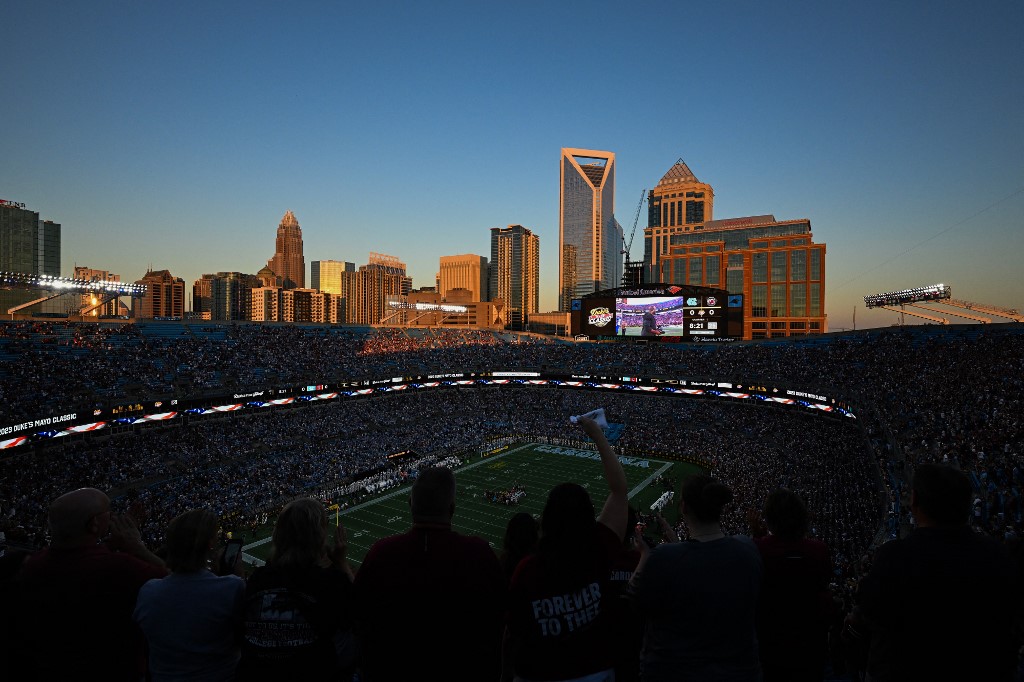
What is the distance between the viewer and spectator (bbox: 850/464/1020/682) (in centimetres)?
280

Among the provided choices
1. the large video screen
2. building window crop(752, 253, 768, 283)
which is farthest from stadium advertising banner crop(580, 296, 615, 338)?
building window crop(752, 253, 768, 283)

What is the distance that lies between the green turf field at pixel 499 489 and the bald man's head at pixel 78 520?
2075 centimetres

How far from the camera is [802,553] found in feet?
11.7

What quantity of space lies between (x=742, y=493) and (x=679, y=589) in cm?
3073

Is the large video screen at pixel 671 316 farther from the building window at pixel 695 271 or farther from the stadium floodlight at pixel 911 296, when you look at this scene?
the building window at pixel 695 271

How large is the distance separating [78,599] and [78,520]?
0.43m

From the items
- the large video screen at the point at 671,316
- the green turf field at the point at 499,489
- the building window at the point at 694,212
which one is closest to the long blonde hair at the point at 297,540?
the green turf field at the point at 499,489

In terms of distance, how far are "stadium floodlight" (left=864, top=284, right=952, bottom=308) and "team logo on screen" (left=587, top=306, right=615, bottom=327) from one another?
3651cm

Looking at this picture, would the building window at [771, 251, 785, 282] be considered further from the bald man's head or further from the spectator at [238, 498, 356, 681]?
the bald man's head

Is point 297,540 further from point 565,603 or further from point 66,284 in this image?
point 66,284

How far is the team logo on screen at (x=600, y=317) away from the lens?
57.8m

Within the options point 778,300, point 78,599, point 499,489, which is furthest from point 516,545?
point 778,300

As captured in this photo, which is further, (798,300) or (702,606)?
(798,300)

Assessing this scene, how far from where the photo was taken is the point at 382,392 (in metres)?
57.2
